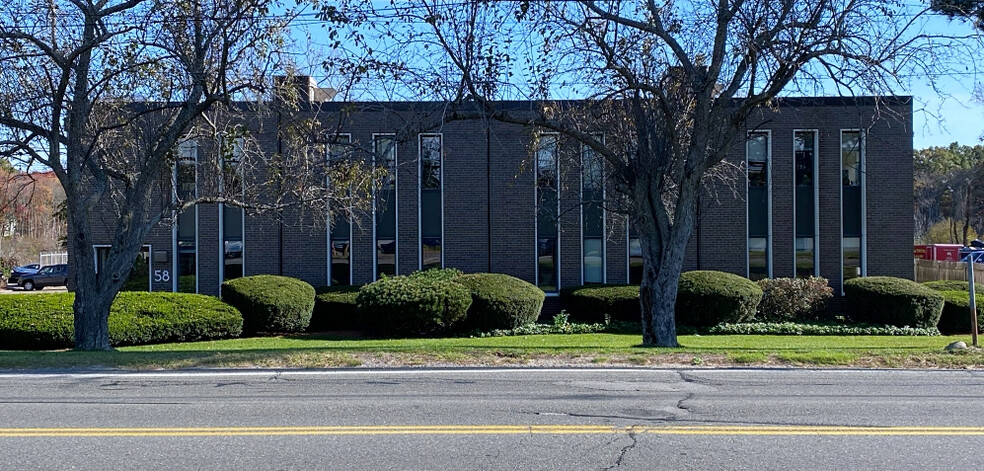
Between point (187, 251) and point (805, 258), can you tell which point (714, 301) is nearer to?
point (805, 258)

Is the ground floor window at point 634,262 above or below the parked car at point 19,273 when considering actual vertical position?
above

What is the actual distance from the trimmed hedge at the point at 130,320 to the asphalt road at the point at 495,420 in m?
9.04

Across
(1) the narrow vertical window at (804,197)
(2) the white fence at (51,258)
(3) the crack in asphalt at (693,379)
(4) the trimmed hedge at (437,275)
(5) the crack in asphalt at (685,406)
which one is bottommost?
(3) the crack in asphalt at (693,379)

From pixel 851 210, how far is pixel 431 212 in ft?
42.1

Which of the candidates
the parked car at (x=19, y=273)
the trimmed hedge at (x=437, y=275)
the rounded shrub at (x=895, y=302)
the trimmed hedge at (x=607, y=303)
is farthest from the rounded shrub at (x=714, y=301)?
the parked car at (x=19, y=273)

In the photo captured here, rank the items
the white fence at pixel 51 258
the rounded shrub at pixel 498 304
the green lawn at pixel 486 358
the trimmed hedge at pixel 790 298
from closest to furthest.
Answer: the green lawn at pixel 486 358, the rounded shrub at pixel 498 304, the trimmed hedge at pixel 790 298, the white fence at pixel 51 258

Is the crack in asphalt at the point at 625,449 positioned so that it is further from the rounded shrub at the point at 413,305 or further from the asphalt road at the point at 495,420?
the rounded shrub at the point at 413,305

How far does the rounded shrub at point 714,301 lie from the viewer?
2178 cm

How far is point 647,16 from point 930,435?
9.66m

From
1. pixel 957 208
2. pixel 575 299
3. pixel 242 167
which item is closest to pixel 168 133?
pixel 242 167

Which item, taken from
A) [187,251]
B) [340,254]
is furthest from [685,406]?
[187,251]

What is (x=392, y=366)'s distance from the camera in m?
11.4

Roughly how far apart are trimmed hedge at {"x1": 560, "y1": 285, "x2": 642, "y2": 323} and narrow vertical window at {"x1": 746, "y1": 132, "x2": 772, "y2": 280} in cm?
442

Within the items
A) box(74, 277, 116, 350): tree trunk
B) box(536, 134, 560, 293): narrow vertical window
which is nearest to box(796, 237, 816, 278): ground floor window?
box(536, 134, 560, 293): narrow vertical window
